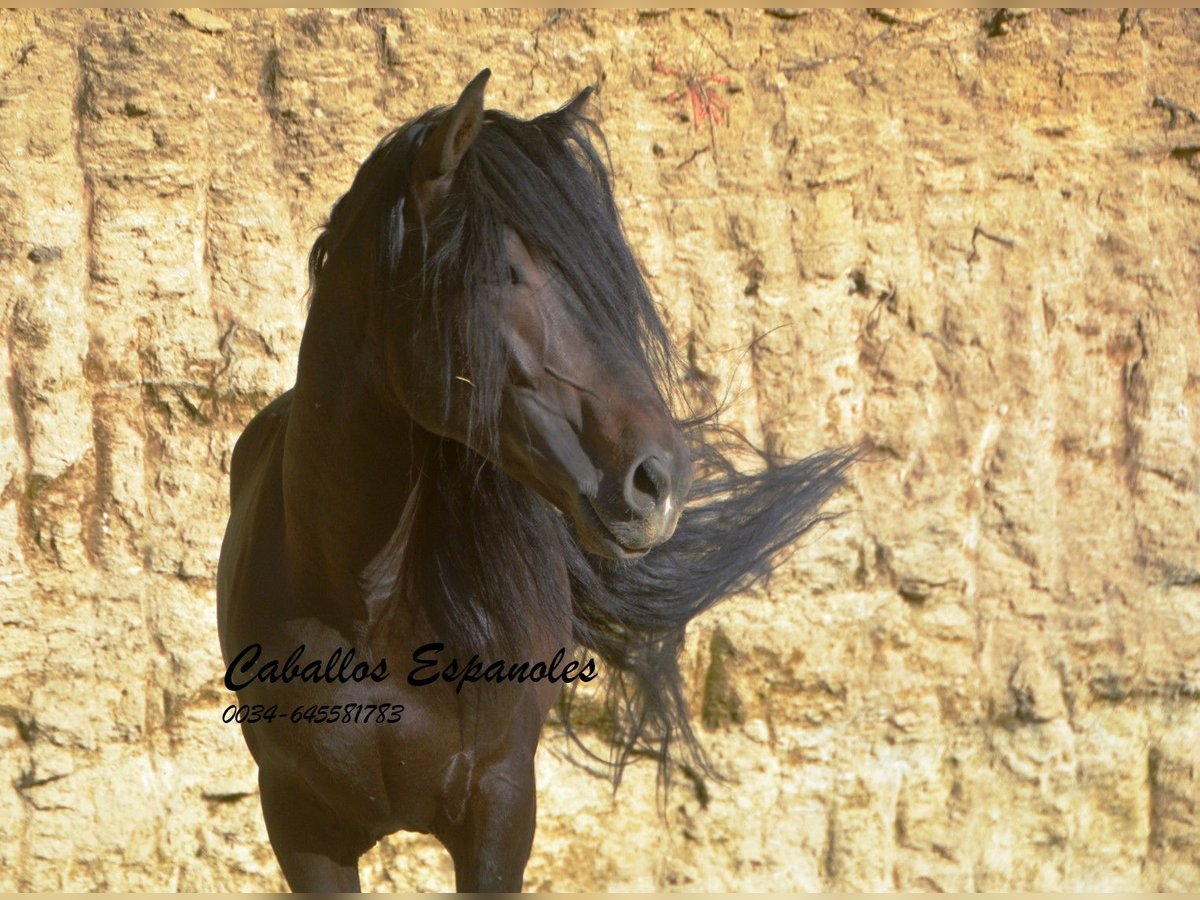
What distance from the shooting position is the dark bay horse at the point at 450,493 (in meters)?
1.71

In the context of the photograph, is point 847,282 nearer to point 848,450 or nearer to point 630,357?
point 848,450

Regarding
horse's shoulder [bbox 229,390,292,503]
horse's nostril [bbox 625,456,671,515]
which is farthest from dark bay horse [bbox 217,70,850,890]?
horse's shoulder [bbox 229,390,292,503]

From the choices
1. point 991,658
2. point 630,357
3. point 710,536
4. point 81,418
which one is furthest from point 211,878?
point 630,357

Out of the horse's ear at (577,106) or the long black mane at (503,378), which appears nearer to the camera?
the long black mane at (503,378)

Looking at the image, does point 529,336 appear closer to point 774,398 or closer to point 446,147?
point 446,147

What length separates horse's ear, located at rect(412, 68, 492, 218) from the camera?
1678 millimetres

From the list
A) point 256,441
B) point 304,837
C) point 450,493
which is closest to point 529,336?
point 450,493

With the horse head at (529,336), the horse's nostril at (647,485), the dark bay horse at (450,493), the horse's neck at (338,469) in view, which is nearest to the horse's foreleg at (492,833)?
the dark bay horse at (450,493)

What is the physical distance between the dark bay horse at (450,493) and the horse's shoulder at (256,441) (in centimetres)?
14

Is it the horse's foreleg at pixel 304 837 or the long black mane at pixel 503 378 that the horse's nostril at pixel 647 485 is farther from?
the horse's foreleg at pixel 304 837

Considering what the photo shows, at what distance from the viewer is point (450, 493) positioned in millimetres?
2051

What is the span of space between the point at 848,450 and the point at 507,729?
1.10m

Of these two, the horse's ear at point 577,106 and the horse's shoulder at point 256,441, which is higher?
the horse's ear at point 577,106

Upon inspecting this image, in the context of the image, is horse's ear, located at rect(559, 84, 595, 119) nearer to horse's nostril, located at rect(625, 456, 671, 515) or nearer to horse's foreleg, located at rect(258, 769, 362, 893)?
horse's nostril, located at rect(625, 456, 671, 515)
